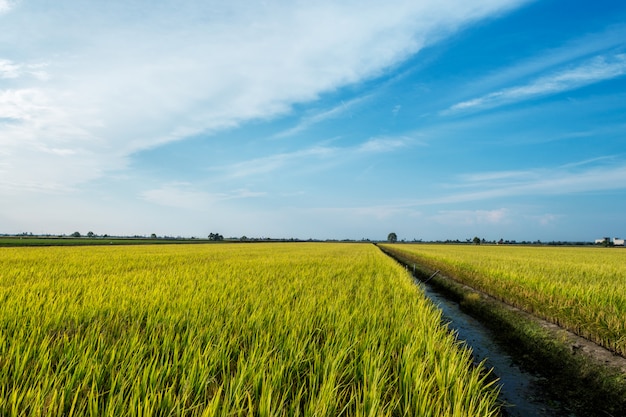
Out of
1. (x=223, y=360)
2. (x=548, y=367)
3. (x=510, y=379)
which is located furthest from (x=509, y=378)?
(x=223, y=360)

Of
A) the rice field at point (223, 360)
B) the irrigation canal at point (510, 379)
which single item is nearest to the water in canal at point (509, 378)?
the irrigation canal at point (510, 379)

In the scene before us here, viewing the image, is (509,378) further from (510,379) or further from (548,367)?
(548,367)

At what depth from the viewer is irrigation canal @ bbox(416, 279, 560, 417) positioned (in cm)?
373

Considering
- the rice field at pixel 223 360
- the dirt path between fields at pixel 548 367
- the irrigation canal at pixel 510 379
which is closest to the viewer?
the rice field at pixel 223 360

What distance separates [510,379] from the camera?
4.53 meters

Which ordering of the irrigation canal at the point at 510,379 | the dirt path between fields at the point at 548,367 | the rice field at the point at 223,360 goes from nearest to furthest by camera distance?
the rice field at the point at 223,360
the irrigation canal at the point at 510,379
the dirt path between fields at the point at 548,367

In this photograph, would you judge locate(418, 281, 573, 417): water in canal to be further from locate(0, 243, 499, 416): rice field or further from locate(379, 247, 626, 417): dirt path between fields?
locate(0, 243, 499, 416): rice field

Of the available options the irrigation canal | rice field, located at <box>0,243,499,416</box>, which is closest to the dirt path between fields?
the irrigation canal

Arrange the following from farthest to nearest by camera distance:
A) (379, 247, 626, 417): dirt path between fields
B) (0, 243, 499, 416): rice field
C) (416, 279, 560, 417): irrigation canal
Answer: (379, 247, 626, 417): dirt path between fields, (416, 279, 560, 417): irrigation canal, (0, 243, 499, 416): rice field

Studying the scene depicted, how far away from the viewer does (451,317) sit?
8.16 m

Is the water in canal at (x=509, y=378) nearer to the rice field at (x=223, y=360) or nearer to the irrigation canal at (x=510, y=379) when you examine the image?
the irrigation canal at (x=510, y=379)

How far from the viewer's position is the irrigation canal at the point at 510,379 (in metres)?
3.73

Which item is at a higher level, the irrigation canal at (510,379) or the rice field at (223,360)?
the rice field at (223,360)

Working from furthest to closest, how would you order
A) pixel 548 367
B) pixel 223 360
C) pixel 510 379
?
pixel 548 367
pixel 510 379
pixel 223 360
